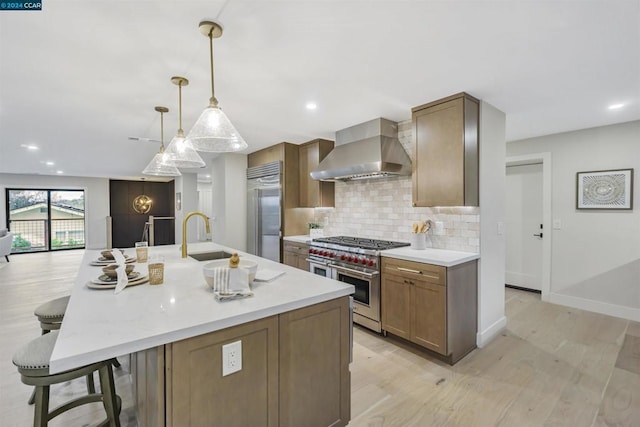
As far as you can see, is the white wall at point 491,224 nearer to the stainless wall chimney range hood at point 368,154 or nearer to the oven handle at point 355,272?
the stainless wall chimney range hood at point 368,154

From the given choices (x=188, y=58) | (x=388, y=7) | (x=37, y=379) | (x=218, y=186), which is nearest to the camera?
(x=37, y=379)

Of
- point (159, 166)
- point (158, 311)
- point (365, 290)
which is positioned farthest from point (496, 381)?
point (159, 166)

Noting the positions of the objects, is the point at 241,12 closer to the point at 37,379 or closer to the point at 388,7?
the point at 388,7

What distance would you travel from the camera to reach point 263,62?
2092 millimetres

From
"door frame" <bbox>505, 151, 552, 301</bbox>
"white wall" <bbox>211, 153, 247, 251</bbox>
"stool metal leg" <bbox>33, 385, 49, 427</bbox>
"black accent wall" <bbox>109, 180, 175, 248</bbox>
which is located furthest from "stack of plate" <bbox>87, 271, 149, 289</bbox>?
"black accent wall" <bbox>109, 180, 175, 248</bbox>

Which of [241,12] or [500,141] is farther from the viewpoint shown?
[500,141]

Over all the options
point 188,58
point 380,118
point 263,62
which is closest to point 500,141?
point 380,118

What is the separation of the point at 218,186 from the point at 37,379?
4.63 metres

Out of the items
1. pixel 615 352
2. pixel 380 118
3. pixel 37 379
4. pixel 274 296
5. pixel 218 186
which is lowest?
pixel 615 352

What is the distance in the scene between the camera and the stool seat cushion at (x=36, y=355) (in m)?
1.39

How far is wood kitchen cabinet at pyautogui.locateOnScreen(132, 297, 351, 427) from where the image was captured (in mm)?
1127

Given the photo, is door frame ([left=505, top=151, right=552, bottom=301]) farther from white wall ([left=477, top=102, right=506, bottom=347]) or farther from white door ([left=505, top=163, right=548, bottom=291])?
white wall ([left=477, top=102, right=506, bottom=347])

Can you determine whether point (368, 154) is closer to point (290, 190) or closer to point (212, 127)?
point (290, 190)

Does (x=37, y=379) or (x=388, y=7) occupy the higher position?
(x=388, y=7)
